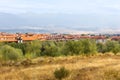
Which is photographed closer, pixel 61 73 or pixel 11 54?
pixel 61 73

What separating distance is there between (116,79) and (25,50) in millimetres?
65724

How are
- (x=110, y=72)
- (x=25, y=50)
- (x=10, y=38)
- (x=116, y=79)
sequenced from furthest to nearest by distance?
1. (x=10, y=38)
2. (x=25, y=50)
3. (x=110, y=72)
4. (x=116, y=79)

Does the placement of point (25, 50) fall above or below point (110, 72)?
below

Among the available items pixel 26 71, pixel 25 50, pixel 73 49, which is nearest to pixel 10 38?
pixel 25 50

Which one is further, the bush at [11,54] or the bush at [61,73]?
the bush at [11,54]

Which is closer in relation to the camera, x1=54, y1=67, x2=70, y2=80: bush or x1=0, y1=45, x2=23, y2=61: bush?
x1=54, y1=67, x2=70, y2=80: bush

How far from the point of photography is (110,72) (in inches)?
752

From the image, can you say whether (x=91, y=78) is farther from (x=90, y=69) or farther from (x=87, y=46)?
(x=87, y=46)

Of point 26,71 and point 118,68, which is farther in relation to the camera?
point 26,71

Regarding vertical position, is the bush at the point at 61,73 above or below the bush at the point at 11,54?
above

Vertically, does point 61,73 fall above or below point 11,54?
above

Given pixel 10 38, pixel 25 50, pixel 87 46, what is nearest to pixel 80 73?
pixel 87 46

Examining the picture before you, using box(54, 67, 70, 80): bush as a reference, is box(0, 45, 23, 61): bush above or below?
below

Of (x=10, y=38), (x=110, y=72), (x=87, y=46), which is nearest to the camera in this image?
(x=110, y=72)
